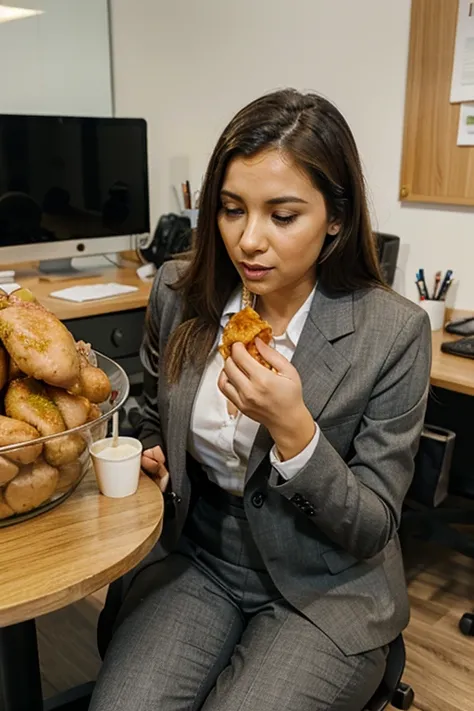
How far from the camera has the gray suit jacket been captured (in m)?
1.12

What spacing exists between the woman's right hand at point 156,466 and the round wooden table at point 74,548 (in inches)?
3.8

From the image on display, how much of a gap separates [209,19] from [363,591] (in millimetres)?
2199

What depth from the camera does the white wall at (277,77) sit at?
2129 mm

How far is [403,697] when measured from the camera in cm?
157

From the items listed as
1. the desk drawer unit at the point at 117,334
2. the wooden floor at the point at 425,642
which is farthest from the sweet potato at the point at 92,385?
the desk drawer unit at the point at 117,334

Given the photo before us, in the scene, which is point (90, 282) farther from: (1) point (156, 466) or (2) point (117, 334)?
(1) point (156, 466)

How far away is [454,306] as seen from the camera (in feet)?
6.98

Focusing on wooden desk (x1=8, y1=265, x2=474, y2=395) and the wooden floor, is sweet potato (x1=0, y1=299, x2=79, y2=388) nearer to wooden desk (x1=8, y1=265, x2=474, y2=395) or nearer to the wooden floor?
wooden desk (x1=8, y1=265, x2=474, y2=395)

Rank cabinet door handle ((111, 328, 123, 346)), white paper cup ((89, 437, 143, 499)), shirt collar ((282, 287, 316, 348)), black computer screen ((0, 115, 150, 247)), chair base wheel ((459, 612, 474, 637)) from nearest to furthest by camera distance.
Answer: white paper cup ((89, 437, 143, 499))
shirt collar ((282, 287, 316, 348))
chair base wheel ((459, 612, 474, 637))
cabinet door handle ((111, 328, 123, 346))
black computer screen ((0, 115, 150, 247))

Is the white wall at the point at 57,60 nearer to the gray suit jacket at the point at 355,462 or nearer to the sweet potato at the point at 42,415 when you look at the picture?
the gray suit jacket at the point at 355,462

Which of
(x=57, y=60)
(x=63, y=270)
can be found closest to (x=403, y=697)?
(x=63, y=270)

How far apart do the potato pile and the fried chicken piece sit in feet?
0.75

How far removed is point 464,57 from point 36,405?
64.2 inches

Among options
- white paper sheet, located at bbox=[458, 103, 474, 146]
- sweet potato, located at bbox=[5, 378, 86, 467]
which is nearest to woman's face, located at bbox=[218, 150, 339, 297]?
sweet potato, located at bbox=[5, 378, 86, 467]
